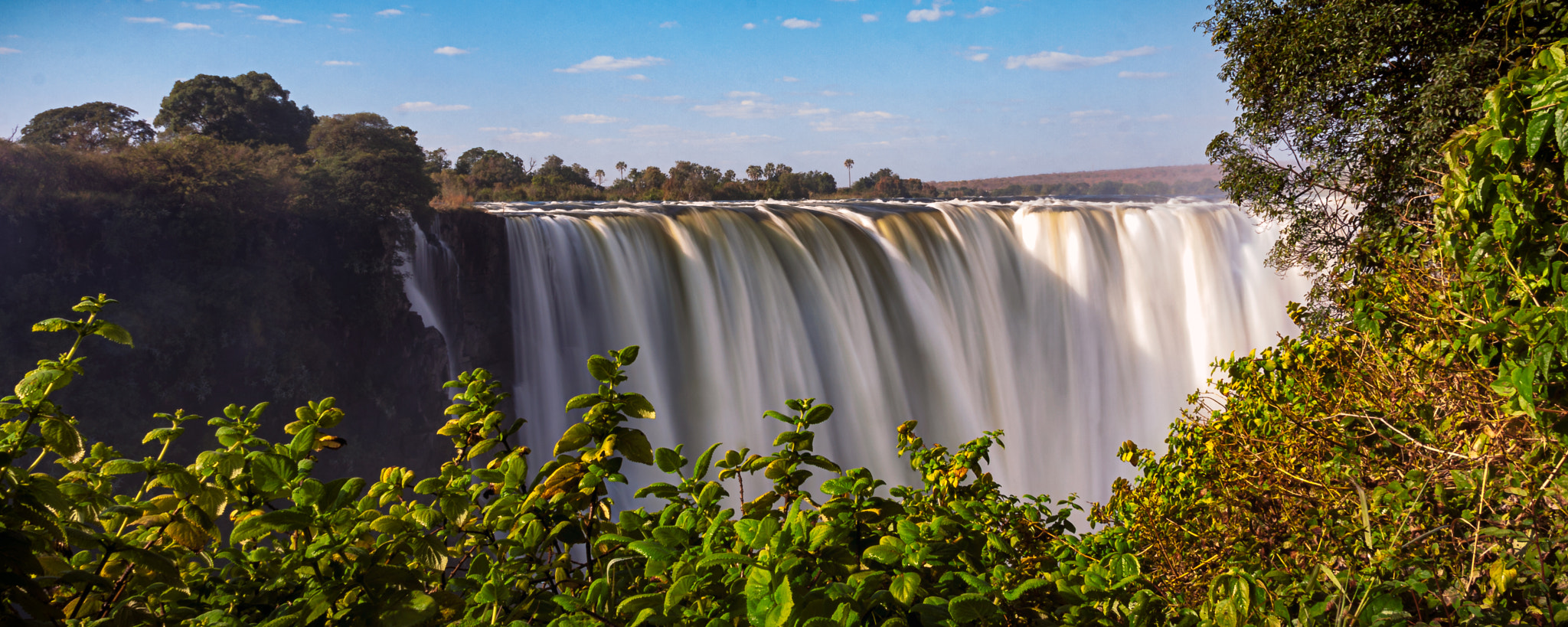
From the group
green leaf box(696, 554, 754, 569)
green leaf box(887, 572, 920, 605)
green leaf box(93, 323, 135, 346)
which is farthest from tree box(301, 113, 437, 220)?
green leaf box(887, 572, 920, 605)

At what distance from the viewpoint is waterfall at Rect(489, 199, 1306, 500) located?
501 inches

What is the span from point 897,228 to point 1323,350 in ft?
33.6

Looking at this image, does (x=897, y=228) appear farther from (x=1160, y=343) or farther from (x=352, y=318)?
(x=352, y=318)

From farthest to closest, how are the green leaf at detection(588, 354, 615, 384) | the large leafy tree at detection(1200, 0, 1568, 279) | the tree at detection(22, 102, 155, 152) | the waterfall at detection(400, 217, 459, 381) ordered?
the waterfall at detection(400, 217, 459, 381) < the tree at detection(22, 102, 155, 152) < the large leafy tree at detection(1200, 0, 1568, 279) < the green leaf at detection(588, 354, 615, 384)

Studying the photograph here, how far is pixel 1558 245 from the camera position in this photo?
2.15m

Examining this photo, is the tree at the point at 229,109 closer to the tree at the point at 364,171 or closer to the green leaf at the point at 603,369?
the tree at the point at 364,171

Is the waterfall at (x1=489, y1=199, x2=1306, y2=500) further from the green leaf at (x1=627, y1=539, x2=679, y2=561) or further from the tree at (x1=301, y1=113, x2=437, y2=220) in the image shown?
the green leaf at (x1=627, y1=539, x2=679, y2=561)

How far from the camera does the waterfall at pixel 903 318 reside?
12.7m

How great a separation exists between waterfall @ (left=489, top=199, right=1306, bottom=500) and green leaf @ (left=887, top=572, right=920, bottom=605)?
11.2 metres

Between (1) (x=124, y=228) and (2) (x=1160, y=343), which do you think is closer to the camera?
(1) (x=124, y=228)

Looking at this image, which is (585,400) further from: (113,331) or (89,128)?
(89,128)

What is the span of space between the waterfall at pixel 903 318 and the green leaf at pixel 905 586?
442 inches

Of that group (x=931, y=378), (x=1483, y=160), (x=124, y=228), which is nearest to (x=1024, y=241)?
(x=931, y=378)

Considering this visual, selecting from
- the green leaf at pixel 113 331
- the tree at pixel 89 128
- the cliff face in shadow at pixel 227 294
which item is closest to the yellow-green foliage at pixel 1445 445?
the green leaf at pixel 113 331
